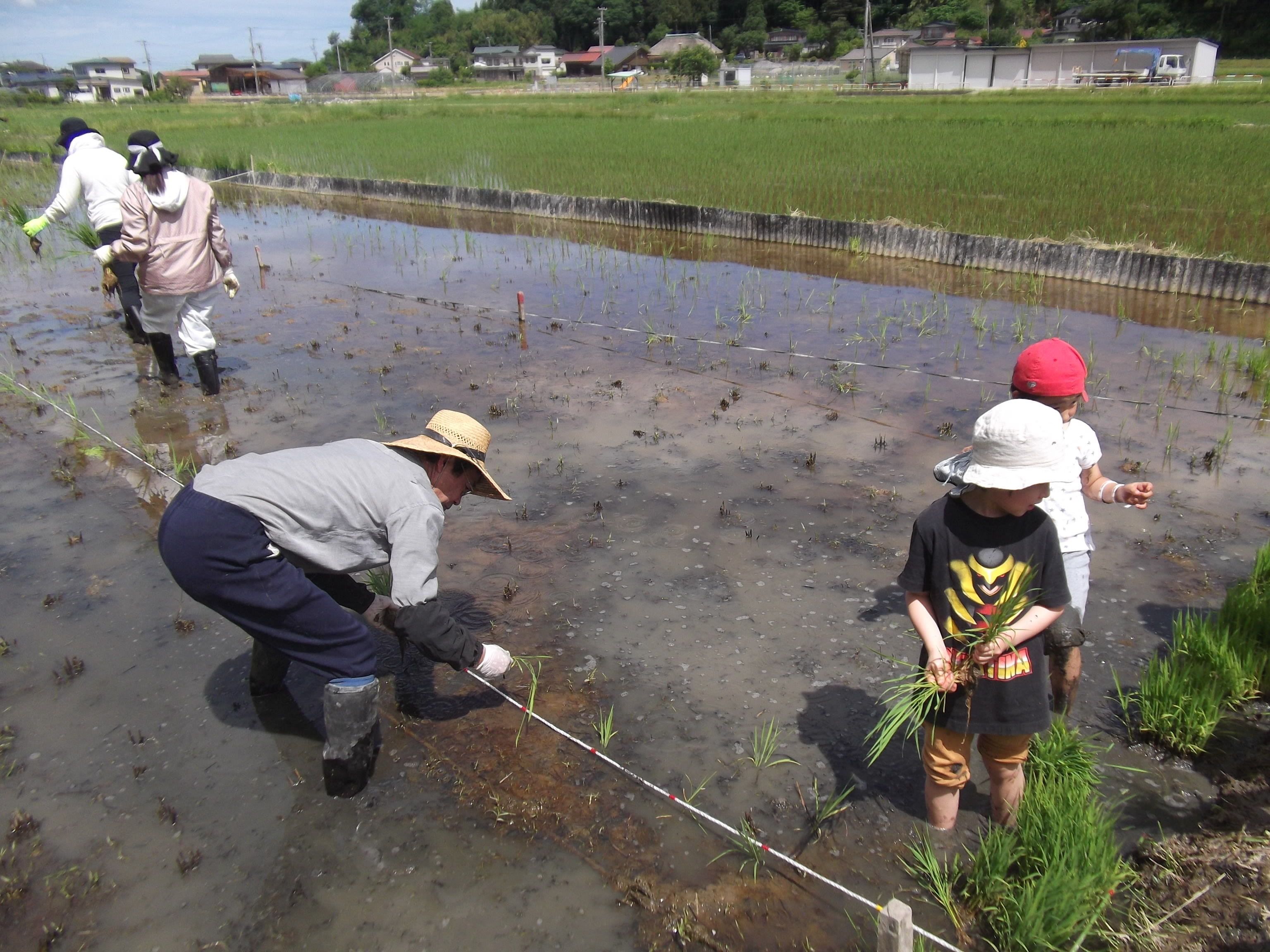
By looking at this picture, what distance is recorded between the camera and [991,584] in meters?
2.16

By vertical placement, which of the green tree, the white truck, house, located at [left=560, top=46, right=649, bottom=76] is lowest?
the white truck

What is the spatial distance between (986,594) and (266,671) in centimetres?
245

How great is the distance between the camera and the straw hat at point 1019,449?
6.73 ft

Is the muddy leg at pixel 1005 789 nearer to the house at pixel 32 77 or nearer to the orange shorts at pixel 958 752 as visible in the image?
the orange shorts at pixel 958 752

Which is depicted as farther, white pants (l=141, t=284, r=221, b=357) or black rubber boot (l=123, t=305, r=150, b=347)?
black rubber boot (l=123, t=305, r=150, b=347)

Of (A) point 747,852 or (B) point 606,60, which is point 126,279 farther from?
(B) point 606,60

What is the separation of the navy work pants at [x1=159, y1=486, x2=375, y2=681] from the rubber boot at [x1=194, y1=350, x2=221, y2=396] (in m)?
3.98

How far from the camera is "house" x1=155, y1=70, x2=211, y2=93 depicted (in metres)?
74.9

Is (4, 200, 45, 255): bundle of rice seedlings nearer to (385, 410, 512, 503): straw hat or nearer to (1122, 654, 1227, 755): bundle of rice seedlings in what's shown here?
(385, 410, 512, 503): straw hat

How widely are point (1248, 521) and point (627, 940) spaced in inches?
148

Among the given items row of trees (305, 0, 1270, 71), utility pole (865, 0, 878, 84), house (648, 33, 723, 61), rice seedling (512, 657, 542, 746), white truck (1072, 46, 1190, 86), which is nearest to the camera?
rice seedling (512, 657, 542, 746)

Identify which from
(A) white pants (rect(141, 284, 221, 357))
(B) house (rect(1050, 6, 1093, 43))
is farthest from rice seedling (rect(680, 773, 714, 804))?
(B) house (rect(1050, 6, 1093, 43))

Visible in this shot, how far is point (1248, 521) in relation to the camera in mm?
4293

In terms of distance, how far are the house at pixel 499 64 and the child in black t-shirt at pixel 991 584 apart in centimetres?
7749
